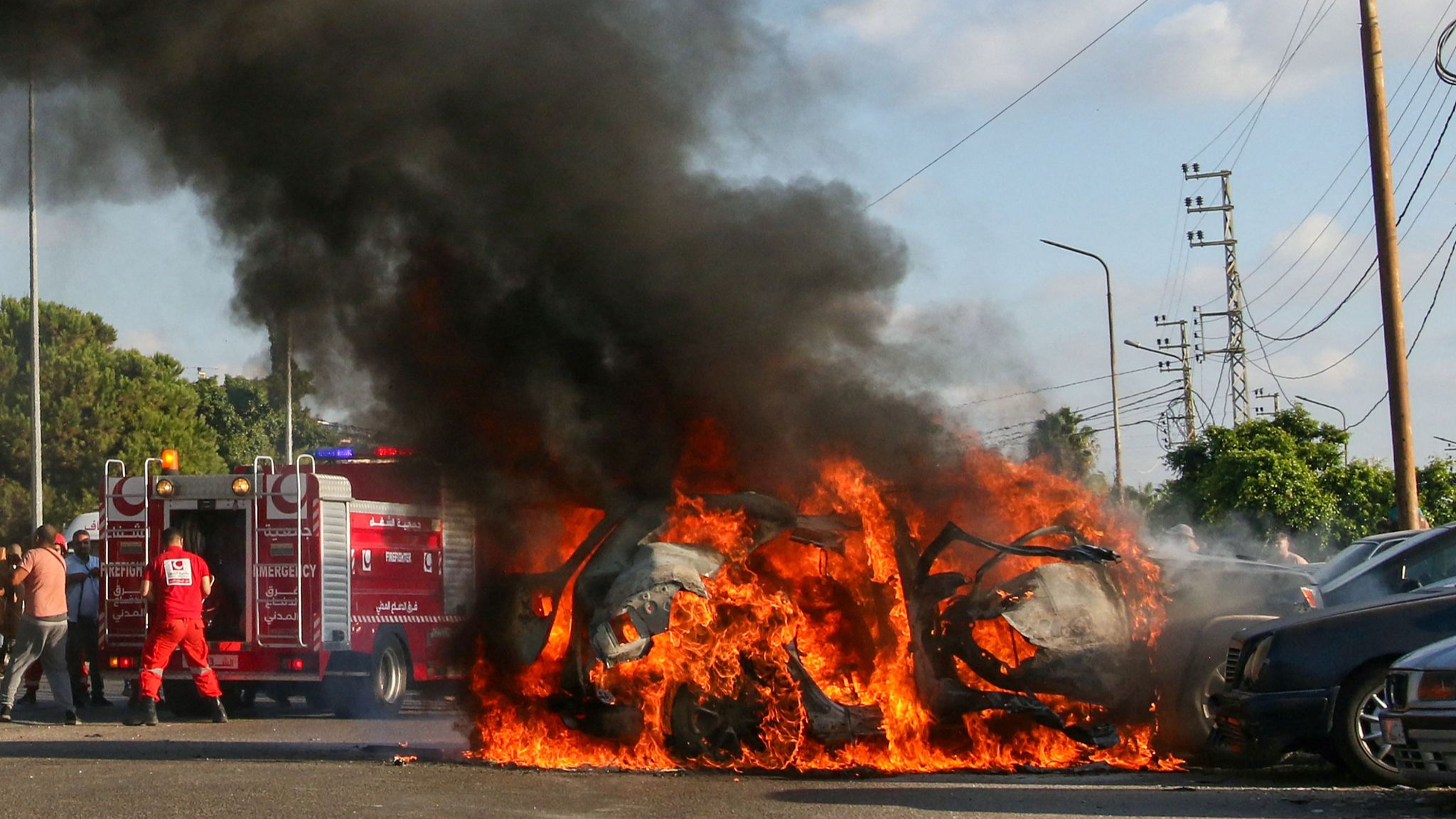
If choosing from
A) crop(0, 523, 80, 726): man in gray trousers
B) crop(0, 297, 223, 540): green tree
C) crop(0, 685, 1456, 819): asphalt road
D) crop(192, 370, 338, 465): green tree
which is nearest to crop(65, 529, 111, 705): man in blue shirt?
crop(0, 523, 80, 726): man in gray trousers

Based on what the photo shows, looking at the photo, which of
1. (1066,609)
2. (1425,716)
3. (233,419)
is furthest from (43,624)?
(233,419)

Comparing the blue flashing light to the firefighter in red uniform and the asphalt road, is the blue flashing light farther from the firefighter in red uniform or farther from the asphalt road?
the asphalt road

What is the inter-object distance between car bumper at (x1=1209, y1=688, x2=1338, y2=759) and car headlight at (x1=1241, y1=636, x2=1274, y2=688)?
9 cm

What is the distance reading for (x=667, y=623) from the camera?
9.02 metres

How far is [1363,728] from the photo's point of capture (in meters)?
8.77

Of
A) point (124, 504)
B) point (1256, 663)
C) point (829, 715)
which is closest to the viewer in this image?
point (1256, 663)

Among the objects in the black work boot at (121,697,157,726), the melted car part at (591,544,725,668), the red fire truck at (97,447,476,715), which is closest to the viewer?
the melted car part at (591,544,725,668)

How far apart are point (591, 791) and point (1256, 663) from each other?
13.4 feet

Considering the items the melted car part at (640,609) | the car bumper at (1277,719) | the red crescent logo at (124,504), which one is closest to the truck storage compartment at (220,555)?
the red crescent logo at (124,504)

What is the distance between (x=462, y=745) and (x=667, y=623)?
316cm

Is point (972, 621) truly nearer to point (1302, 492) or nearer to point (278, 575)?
point (278, 575)

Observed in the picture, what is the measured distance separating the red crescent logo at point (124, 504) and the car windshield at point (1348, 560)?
1093 centimetres

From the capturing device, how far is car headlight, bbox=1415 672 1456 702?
756 centimetres

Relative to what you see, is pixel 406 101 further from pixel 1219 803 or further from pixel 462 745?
pixel 1219 803
